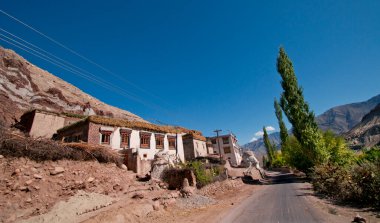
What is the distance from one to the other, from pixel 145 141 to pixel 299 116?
20.0 m

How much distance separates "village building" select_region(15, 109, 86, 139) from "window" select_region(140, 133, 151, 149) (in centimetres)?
1027

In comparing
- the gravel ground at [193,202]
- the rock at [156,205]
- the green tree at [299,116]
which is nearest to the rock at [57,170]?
the rock at [156,205]

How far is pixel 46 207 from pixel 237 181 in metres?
20.3

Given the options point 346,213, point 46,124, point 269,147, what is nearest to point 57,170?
point 346,213

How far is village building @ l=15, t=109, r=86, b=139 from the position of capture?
21.7 m

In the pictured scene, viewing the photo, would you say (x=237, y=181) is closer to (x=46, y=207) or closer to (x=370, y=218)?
(x=370, y=218)

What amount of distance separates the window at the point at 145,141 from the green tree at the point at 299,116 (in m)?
19.2

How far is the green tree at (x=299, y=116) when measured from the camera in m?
20.9

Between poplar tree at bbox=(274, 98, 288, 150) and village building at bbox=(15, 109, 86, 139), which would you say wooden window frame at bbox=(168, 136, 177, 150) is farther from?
poplar tree at bbox=(274, 98, 288, 150)

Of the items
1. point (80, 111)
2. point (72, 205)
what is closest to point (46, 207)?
point (72, 205)

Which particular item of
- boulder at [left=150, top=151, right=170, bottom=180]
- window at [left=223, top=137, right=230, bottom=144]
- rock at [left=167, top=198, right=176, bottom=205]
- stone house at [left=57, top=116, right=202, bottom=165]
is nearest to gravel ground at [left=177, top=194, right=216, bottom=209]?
rock at [left=167, top=198, right=176, bottom=205]

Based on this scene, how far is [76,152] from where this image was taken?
40.2 ft

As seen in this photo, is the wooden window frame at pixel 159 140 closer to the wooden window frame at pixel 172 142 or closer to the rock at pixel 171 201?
the wooden window frame at pixel 172 142

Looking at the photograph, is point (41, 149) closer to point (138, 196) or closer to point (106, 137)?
point (138, 196)
